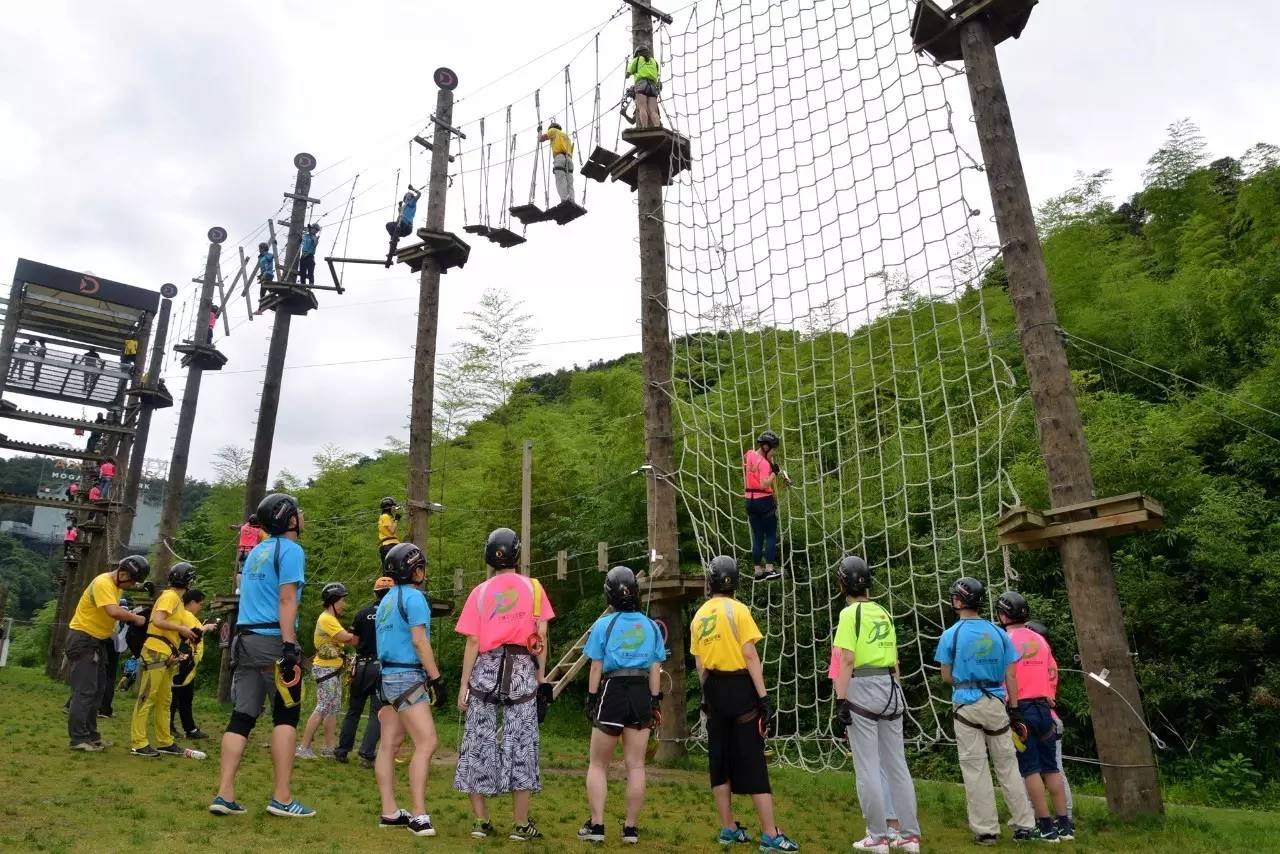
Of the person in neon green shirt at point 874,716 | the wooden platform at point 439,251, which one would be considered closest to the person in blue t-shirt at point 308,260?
the wooden platform at point 439,251

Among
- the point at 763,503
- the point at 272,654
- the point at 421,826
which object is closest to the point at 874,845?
the point at 421,826

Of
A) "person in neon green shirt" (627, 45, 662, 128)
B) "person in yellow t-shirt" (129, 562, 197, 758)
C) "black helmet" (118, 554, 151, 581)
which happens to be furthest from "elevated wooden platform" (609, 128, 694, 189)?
"black helmet" (118, 554, 151, 581)

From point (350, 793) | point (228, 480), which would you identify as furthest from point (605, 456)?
point (228, 480)

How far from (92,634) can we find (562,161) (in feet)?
24.9

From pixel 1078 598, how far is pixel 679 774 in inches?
158

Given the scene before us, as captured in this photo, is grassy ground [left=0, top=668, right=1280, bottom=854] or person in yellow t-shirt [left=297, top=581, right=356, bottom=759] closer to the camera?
grassy ground [left=0, top=668, right=1280, bottom=854]

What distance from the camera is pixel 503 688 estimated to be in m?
4.47

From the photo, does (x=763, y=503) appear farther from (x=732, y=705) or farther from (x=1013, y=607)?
(x=732, y=705)

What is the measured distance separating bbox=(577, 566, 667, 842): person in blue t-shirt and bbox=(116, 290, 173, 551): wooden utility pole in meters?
17.5

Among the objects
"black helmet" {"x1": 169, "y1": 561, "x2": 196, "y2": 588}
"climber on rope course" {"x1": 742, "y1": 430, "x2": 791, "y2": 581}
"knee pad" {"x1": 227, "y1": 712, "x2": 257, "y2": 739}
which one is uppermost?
"climber on rope course" {"x1": 742, "y1": 430, "x2": 791, "y2": 581}

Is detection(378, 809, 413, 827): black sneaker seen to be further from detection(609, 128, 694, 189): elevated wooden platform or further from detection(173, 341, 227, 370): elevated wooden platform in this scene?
detection(173, 341, 227, 370): elevated wooden platform

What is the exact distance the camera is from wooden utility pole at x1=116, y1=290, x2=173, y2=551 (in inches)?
743

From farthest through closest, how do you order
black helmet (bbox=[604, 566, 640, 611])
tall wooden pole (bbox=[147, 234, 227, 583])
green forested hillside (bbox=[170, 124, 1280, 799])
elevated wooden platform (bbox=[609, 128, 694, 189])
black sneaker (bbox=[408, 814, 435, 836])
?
tall wooden pole (bbox=[147, 234, 227, 583])
green forested hillside (bbox=[170, 124, 1280, 799])
elevated wooden platform (bbox=[609, 128, 694, 189])
black helmet (bbox=[604, 566, 640, 611])
black sneaker (bbox=[408, 814, 435, 836])

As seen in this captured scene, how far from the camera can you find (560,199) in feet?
36.7
